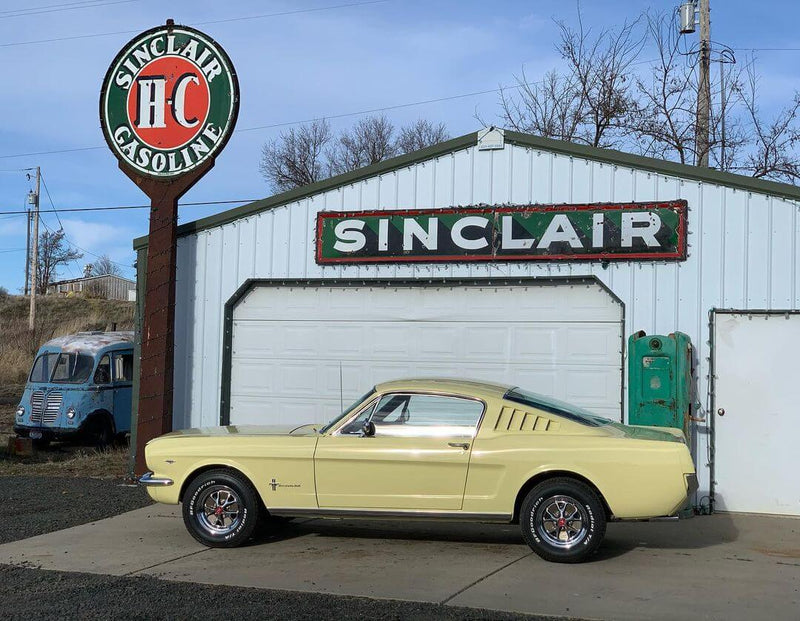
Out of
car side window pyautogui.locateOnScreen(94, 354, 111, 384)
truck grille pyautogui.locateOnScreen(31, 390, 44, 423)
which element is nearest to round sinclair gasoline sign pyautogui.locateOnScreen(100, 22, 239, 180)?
car side window pyautogui.locateOnScreen(94, 354, 111, 384)

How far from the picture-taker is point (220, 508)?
312 inches

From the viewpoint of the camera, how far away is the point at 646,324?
1028 cm

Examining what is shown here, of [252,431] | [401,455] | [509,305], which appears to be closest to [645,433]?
[401,455]

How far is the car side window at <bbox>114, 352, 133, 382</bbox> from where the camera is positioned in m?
Result: 16.8

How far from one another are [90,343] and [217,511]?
1003 cm

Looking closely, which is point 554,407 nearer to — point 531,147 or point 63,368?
point 531,147

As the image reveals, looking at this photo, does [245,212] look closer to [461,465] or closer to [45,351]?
[461,465]

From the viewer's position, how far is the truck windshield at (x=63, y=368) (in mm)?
16484

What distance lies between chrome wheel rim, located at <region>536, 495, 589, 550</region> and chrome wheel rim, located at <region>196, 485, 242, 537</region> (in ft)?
8.69

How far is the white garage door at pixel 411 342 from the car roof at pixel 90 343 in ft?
19.4

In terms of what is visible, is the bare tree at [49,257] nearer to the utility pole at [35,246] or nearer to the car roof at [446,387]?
the utility pole at [35,246]

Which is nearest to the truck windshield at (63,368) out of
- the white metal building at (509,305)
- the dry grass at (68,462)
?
the dry grass at (68,462)

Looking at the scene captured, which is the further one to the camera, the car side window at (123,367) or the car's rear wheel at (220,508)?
the car side window at (123,367)

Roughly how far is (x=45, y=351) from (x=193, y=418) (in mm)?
6499
